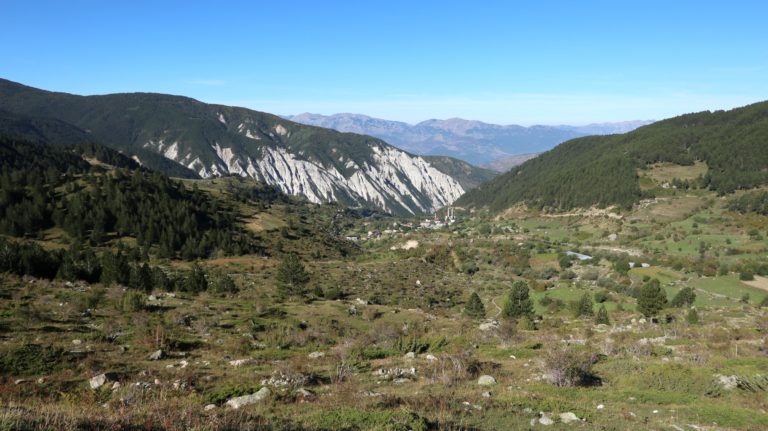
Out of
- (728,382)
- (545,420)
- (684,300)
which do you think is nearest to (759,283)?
(684,300)

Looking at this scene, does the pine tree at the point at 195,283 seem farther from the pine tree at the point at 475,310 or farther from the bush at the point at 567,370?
the bush at the point at 567,370

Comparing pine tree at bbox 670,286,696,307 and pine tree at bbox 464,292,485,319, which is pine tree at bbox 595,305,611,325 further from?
pine tree at bbox 670,286,696,307

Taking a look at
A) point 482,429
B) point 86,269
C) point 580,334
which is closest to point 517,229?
point 580,334

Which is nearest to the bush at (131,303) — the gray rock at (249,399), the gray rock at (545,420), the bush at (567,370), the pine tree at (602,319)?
the gray rock at (249,399)

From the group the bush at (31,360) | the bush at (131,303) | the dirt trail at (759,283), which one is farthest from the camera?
the dirt trail at (759,283)

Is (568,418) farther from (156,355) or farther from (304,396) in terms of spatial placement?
(156,355)

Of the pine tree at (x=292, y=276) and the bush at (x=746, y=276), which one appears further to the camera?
the bush at (x=746, y=276)

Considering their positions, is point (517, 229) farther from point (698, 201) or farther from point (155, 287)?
point (155, 287)

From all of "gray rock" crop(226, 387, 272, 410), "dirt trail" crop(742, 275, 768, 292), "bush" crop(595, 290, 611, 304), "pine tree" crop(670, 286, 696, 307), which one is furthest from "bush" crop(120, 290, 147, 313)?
"dirt trail" crop(742, 275, 768, 292)
